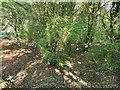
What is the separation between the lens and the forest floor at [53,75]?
269 cm

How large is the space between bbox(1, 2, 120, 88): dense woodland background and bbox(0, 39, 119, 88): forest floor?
261 mm

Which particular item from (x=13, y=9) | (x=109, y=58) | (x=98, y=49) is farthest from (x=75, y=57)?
(x=13, y=9)

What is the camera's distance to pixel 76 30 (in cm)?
357

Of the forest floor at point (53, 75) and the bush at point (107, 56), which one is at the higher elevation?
the bush at point (107, 56)

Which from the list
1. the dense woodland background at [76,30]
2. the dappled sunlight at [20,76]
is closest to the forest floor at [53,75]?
the dappled sunlight at [20,76]

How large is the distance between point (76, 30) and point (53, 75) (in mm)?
2036

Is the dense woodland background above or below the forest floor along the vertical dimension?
above

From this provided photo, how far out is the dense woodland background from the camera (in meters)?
3.34

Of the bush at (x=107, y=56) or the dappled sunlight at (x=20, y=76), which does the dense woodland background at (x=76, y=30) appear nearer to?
the bush at (x=107, y=56)

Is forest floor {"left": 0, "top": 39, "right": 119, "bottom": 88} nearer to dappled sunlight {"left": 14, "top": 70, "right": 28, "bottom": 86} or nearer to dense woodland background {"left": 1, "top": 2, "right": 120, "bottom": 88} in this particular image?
dappled sunlight {"left": 14, "top": 70, "right": 28, "bottom": 86}

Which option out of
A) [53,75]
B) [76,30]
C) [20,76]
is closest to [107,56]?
[76,30]

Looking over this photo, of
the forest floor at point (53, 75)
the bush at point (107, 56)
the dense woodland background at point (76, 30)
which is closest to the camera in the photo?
the forest floor at point (53, 75)

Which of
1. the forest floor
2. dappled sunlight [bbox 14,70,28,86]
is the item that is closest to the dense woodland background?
the forest floor

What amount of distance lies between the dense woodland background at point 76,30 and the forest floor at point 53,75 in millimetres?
261
